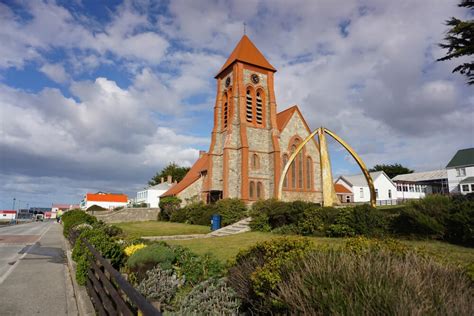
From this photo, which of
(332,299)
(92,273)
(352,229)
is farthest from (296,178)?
(332,299)

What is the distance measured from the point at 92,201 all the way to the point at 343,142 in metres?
84.2

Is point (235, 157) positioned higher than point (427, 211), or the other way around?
point (235, 157)

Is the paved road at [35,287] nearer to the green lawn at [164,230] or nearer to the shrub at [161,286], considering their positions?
the shrub at [161,286]

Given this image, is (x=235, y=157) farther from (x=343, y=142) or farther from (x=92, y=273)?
(x=92, y=273)

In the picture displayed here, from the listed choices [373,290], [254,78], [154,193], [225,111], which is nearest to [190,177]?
[225,111]

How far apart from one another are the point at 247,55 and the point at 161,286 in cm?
3407

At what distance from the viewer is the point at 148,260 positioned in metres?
7.25

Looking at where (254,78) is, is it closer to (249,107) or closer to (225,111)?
(249,107)

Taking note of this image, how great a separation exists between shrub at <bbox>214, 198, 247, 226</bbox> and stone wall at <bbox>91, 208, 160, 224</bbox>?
59.6 ft

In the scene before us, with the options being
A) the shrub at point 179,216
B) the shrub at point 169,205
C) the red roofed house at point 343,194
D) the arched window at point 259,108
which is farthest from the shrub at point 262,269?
the red roofed house at point 343,194

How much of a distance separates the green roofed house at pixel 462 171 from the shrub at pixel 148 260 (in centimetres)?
5323

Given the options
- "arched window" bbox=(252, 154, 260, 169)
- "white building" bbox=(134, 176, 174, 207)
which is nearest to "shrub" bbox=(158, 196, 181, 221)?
"arched window" bbox=(252, 154, 260, 169)

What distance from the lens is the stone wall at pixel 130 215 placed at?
41.1 m

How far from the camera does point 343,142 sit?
2197 centimetres
